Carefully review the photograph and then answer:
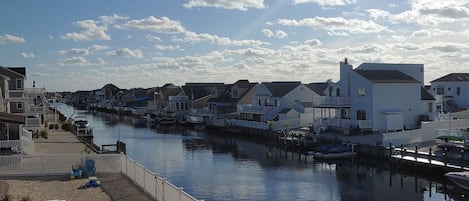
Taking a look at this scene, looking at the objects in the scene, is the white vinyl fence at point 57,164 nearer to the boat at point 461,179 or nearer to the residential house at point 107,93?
the boat at point 461,179

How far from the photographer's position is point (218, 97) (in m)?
82.2

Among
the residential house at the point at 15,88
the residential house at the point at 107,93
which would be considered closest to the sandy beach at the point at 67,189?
the residential house at the point at 15,88

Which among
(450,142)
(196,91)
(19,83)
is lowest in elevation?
(450,142)

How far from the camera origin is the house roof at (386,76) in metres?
47.6

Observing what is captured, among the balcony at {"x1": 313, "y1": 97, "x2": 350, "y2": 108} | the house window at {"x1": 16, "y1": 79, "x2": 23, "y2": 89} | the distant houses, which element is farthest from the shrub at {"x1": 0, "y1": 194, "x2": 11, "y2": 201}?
the house window at {"x1": 16, "y1": 79, "x2": 23, "y2": 89}

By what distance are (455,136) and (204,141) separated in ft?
92.9

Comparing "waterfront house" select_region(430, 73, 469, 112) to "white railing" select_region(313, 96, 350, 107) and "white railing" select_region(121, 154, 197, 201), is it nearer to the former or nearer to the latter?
"white railing" select_region(313, 96, 350, 107)

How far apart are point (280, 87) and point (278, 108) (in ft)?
17.8

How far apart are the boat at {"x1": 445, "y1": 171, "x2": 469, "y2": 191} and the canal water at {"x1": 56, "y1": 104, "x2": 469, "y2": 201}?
45 centimetres

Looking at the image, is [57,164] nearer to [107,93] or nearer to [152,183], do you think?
[152,183]

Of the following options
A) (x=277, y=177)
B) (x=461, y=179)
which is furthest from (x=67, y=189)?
(x=461, y=179)

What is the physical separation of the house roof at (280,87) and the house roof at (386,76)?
1669 centimetres

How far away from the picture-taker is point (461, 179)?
27266 millimetres

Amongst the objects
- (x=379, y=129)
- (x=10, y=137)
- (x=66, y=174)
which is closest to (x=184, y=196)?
(x=66, y=174)
